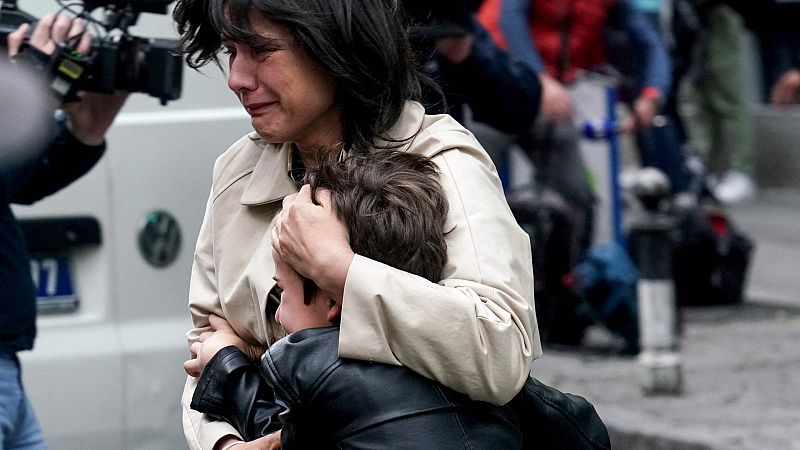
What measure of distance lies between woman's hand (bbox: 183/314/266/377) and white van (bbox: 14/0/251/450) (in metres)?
1.53

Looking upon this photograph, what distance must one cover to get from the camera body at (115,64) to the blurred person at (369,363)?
115cm

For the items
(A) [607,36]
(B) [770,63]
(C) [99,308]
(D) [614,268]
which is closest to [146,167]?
(C) [99,308]

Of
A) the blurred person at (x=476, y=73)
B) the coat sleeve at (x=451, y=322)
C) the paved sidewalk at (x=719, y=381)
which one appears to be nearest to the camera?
the coat sleeve at (x=451, y=322)

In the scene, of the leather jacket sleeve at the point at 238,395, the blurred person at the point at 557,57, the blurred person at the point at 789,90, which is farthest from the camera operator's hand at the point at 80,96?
the blurred person at the point at 789,90

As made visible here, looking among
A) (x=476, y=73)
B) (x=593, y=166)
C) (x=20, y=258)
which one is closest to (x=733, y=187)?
(x=593, y=166)

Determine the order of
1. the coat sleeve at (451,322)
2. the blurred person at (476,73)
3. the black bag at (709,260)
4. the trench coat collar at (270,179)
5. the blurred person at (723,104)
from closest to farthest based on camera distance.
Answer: the coat sleeve at (451,322)
the trench coat collar at (270,179)
the blurred person at (476,73)
the black bag at (709,260)
the blurred person at (723,104)

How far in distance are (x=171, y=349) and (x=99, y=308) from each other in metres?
0.22

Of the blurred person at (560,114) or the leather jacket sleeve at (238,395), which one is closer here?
the leather jacket sleeve at (238,395)

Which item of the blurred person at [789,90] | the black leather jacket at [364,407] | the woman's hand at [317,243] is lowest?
the blurred person at [789,90]

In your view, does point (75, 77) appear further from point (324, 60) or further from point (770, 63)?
point (770, 63)

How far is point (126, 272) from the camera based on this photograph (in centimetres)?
440

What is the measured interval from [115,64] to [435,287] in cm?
145

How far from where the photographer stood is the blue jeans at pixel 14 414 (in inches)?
137

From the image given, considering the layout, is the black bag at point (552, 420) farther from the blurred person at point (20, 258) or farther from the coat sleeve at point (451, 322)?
the blurred person at point (20, 258)
